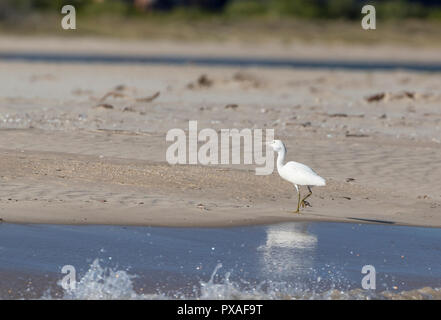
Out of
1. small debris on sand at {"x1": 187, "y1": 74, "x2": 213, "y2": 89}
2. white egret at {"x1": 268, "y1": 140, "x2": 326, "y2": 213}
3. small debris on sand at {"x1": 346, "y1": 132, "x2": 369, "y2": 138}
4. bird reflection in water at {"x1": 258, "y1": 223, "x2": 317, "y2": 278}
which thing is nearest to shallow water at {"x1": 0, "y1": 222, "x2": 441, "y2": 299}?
bird reflection in water at {"x1": 258, "y1": 223, "x2": 317, "y2": 278}

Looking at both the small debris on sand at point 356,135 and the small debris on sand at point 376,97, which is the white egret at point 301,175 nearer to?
the small debris on sand at point 356,135

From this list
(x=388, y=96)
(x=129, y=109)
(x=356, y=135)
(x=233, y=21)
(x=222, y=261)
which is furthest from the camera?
(x=233, y=21)

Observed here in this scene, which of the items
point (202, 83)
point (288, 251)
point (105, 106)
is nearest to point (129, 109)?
point (105, 106)

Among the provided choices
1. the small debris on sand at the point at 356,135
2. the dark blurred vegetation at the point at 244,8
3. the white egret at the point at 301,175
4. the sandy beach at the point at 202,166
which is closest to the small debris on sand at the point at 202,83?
the sandy beach at the point at 202,166

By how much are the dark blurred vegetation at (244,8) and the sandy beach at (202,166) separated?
2522 cm

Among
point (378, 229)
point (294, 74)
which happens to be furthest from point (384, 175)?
point (294, 74)

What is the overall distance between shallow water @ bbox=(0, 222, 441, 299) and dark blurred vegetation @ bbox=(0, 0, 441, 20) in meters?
39.8

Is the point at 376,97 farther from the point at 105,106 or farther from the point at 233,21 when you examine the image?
the point at 233,21

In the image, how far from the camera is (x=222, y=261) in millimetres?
8914

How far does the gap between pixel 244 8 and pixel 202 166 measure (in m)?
42.3

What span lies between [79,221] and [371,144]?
6.53 meters

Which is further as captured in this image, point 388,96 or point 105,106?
point 388,96

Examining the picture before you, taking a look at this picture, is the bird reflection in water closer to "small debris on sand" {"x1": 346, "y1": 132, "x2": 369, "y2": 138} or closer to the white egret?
the white egret
